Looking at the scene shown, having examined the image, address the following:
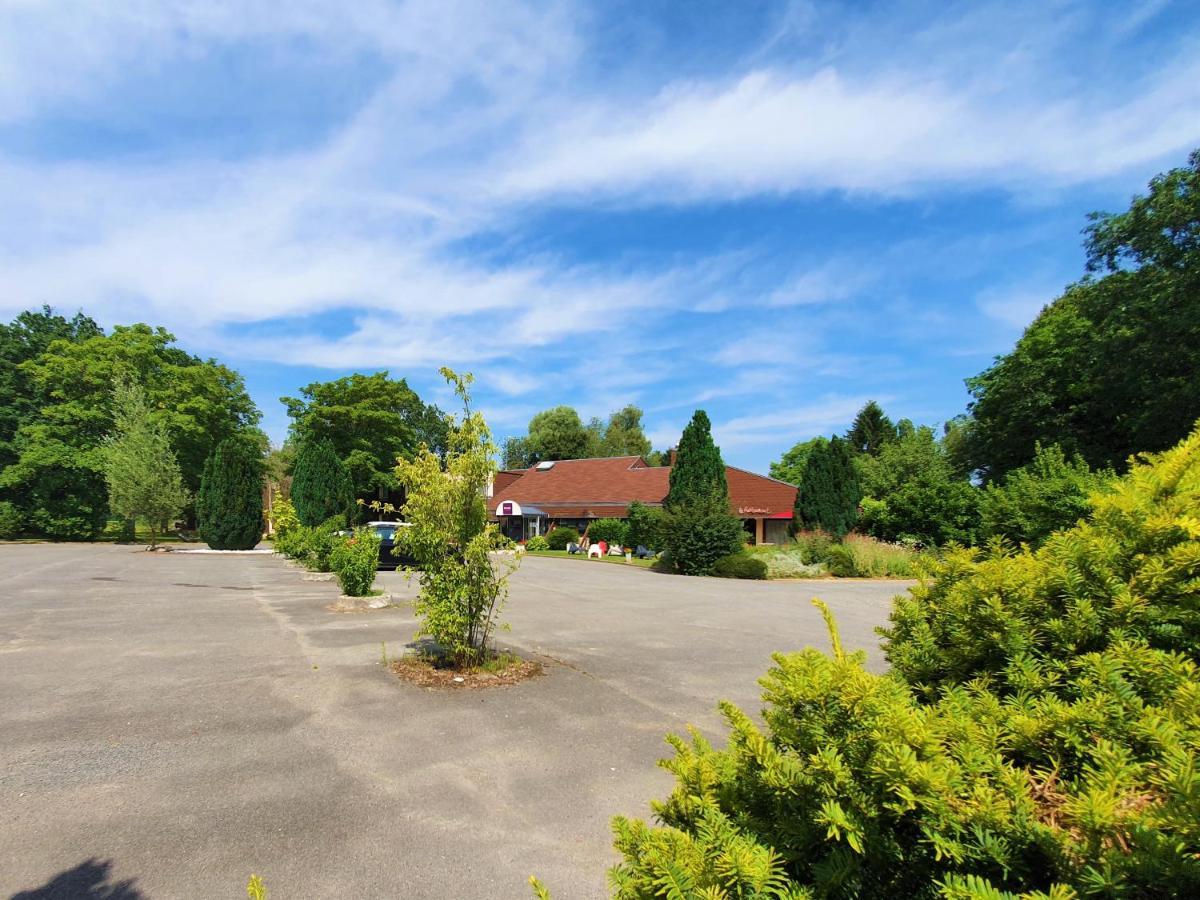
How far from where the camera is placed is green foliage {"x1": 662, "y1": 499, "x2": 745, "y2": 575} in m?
20.7

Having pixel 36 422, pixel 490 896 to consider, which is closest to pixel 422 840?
pixel 490 896

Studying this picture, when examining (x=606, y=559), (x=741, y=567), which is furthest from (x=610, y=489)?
(x=741, y=567)

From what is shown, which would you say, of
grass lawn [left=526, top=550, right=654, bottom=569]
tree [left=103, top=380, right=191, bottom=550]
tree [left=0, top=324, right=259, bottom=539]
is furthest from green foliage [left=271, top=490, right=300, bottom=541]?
tree [left=0, top=324, right=259, bottom=539]

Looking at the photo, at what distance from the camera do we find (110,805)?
3955 mm

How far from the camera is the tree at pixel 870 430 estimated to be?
202 ft

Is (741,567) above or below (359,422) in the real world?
below

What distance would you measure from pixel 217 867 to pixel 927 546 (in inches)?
997

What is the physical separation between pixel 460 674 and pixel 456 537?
1605 millimetres

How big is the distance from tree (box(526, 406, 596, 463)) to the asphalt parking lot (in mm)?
58430

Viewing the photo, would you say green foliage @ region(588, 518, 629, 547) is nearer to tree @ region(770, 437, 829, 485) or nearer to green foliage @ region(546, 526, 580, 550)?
green foliage @ region(546, 526, 580, 550)

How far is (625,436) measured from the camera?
74.7m

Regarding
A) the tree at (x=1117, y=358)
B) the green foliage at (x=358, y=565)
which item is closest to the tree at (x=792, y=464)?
the tree at (x=1117, y=358)

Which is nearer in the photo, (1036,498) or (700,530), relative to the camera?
(1036,498)

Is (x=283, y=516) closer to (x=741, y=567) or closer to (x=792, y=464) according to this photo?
(x=741, y=567)
